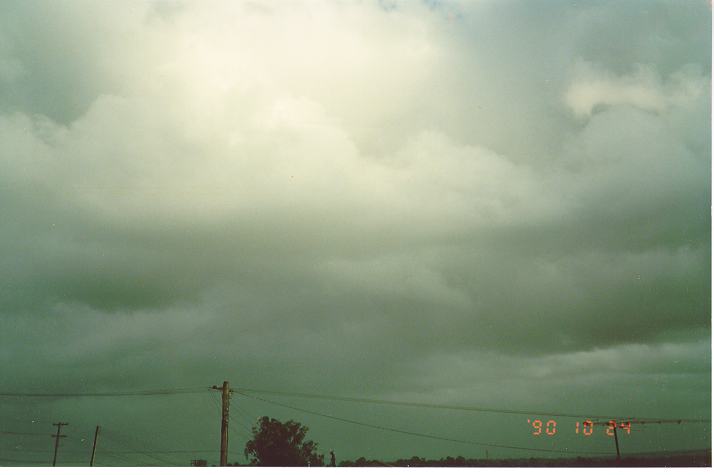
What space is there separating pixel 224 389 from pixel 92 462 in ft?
124

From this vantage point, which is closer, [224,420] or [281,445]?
[224,420]

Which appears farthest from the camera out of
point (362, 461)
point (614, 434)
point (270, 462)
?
point (270, 462)

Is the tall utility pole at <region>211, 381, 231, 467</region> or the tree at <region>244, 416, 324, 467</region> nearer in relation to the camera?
the tall utility pole at <region>211, 381, 231, 467</region>

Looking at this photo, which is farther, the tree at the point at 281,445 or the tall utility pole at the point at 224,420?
the tree at the point at 281,445
